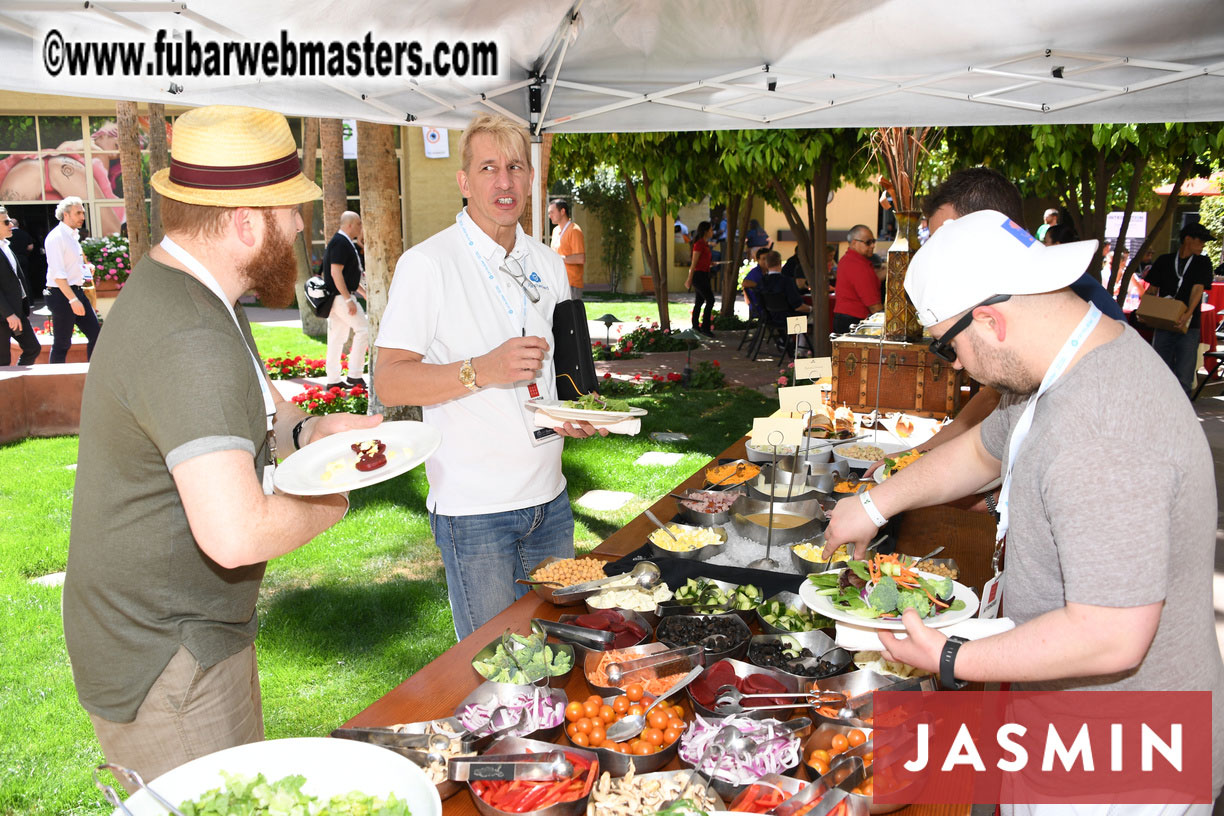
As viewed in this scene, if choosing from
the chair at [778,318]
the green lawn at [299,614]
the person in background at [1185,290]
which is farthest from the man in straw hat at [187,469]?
the chair at [778,318]

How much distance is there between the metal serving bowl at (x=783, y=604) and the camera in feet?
6.89

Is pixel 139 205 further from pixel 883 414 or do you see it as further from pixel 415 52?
pixel 883 414

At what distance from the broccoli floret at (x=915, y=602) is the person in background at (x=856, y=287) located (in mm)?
6628

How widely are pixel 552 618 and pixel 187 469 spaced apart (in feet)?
3.51

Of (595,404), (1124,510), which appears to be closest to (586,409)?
(595,404)

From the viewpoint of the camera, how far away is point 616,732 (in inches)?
66.1

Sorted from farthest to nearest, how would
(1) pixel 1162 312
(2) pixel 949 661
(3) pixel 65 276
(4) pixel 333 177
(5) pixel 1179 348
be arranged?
1. (4) pixel 333 177
2. (3) pixel 65 276
3. (5) pixel 1179 348
4. (1) pixel 1162 312
5. (2) pixel 949 661

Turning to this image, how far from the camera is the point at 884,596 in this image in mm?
1796

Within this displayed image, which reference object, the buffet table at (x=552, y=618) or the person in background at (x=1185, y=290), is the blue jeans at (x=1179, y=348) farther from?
the buffet table at (x=552, y=618)

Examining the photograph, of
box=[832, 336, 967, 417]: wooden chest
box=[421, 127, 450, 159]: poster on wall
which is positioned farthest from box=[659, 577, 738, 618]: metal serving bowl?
box=[421, 127, 450, 159]: poster on wall

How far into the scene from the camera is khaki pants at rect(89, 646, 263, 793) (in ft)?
5.25

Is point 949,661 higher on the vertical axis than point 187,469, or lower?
lower

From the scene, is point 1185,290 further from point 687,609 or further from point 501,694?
point 501,694

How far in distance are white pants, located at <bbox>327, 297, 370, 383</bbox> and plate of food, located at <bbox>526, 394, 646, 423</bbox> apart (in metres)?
6.50
